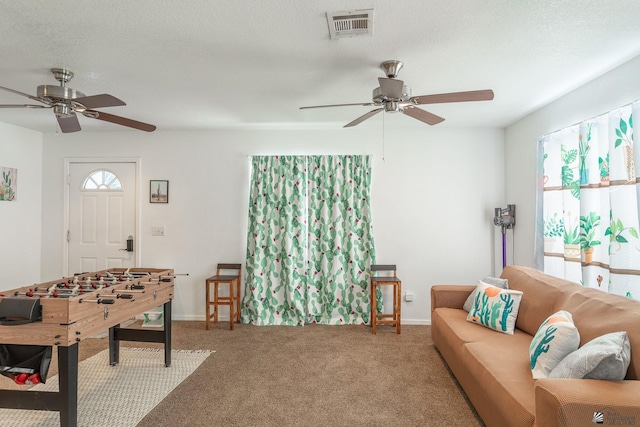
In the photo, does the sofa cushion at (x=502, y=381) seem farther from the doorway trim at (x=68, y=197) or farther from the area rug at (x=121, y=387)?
the doorway trim at (x=68, y=197)

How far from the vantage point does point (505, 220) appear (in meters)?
4.14

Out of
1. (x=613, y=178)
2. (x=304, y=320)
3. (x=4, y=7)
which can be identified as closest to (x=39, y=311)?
(x=4, y=7)

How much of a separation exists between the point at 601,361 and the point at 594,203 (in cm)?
177

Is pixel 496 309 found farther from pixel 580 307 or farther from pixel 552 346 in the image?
pixel 552 346

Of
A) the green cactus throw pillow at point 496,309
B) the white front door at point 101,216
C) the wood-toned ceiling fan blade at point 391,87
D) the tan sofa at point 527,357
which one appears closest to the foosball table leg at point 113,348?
the white front door at point 101,216

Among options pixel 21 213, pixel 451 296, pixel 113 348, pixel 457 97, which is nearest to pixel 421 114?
pixel 457 97

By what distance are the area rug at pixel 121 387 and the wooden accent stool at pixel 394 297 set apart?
186 centimetres

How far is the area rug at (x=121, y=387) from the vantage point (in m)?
2.31

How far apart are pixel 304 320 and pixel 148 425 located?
233cm

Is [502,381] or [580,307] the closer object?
[502,381]

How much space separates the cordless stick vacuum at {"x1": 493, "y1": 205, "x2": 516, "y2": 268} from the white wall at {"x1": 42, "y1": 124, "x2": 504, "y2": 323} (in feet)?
0.54

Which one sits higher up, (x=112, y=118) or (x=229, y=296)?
(x=112, y=118)

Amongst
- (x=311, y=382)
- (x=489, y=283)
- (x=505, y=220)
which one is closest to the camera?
(x=311, y=382)

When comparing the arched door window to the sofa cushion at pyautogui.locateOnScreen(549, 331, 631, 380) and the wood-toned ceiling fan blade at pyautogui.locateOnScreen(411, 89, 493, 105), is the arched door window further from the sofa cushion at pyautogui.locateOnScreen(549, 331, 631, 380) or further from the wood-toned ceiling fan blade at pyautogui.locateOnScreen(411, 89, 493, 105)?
the sofa cushion at pyautogui.locateOnScreen(549, 331, 631, 380)
